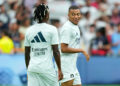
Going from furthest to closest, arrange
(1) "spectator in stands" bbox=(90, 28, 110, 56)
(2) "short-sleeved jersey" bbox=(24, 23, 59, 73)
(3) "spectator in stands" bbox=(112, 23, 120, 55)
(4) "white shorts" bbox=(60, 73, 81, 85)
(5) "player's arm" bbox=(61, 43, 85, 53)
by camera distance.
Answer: (3) "spectator in stands" bbox=(112, 23, 120, 55), (1) "spectator in stands" bbox=(90, 28, 110, 56), (4) "white shorts" bbox=(60, 73, 81, 85), (5) "player's arm" bbox=(61, 43, 85, 53), (2) "short-sleeved jersey" bbox=(24, 23, 59, 73)

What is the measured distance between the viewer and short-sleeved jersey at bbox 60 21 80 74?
25.8 feet

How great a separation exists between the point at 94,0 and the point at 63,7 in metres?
1.65

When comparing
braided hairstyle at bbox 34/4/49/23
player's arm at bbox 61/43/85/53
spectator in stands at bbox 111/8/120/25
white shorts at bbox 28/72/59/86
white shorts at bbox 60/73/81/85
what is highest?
spectator in stands at bbox 111/8/120/25

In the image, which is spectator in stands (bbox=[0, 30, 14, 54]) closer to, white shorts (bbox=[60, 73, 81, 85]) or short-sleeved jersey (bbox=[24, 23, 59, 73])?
white shorts (bbox=[60, 73, 81, 85])

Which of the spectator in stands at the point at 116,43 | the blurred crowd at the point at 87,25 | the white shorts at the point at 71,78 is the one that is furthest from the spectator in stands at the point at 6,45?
the white shorts at the point at 71,78

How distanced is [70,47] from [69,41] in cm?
12

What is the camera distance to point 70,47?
7.88 metres

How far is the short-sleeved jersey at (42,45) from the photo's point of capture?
22.2 ft

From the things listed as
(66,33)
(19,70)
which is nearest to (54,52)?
(66,33)

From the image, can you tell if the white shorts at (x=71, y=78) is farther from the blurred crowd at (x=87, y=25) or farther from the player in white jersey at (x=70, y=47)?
the blurred crowd at (x=87, y=25)

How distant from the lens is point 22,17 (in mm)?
14656

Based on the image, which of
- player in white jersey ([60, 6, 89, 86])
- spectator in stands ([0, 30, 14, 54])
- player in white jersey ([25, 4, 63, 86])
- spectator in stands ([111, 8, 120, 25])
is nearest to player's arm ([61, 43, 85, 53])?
player in white jersey ([60, 6, 89, 86])

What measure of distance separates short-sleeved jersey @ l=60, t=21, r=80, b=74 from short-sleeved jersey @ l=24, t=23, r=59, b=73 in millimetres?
1042

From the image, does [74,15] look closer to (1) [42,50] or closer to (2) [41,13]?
(2) [41,13]
